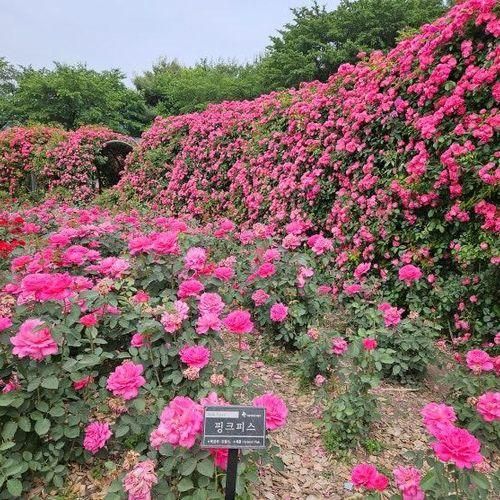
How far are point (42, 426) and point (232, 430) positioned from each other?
0.85 metres

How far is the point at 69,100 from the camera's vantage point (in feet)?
76.7

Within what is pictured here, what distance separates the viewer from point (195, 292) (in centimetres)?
208

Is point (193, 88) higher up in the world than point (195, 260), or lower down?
higher up

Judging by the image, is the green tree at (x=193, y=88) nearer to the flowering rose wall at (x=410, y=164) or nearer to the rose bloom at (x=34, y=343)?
the flowering rose wall at (x=410, y=164)

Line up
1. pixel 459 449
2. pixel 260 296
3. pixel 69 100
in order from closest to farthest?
pixel 459 449, pixel 260 296, pixel 69 100

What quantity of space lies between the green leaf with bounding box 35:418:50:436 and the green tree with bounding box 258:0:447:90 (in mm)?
20946

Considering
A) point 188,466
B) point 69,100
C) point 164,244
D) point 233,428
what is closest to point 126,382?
point 188,466

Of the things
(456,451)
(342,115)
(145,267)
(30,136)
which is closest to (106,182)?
(30,136)

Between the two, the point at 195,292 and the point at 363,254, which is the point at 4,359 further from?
the point at 363,254

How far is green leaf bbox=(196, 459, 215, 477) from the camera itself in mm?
1423

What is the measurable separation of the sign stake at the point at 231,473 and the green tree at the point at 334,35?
21.0 m

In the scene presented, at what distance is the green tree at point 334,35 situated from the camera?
64.6 ft

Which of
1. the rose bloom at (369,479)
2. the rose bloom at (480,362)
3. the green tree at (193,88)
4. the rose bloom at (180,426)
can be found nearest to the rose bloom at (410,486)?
the rose bloom at (369,479)

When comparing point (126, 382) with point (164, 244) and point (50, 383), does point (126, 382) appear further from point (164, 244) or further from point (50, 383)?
point (164, 244)
